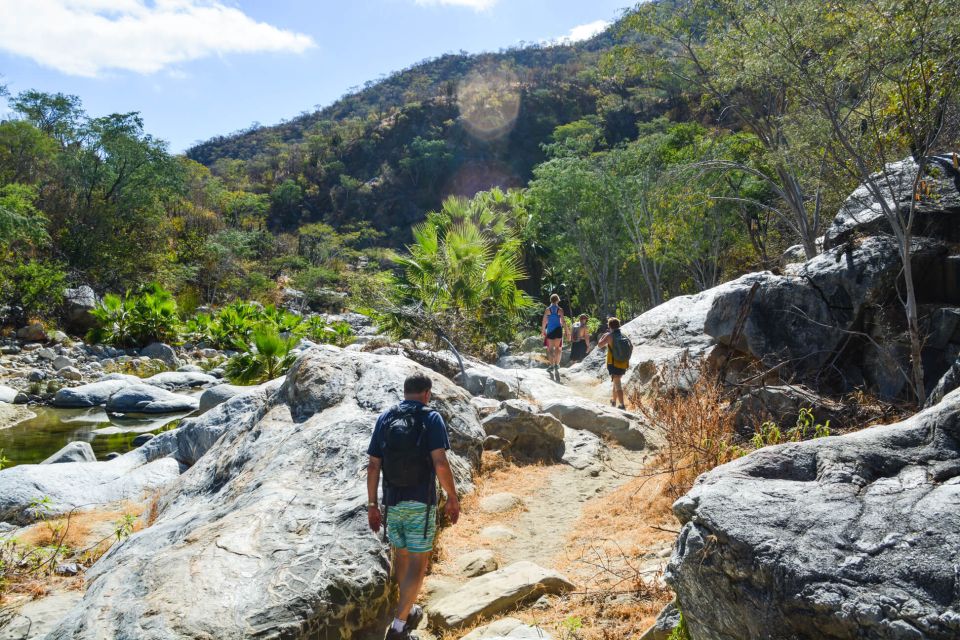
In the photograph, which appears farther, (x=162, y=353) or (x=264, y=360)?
(x=162, y=353)

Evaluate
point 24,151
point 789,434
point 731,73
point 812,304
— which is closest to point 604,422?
point 789,434

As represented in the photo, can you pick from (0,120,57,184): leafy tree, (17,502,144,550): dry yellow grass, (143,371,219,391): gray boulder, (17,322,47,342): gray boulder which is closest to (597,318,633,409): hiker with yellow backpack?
(17,502,144,550): dry yellow grass

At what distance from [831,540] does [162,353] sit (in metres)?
22.5

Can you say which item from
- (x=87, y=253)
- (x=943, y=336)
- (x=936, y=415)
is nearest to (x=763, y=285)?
(x=943, y=336)

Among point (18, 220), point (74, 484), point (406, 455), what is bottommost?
point (74, 484)

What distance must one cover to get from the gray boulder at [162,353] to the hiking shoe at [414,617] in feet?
63.9

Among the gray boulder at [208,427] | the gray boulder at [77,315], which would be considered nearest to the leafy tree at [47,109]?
the gray boulder at [77,315]

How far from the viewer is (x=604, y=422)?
850 cm

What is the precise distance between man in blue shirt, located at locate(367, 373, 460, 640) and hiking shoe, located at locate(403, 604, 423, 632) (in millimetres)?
12

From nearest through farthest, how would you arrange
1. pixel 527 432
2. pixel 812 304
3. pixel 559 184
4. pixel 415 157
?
pixel 527 432
pixel 812 304
pixel 559 184
pixel 415 157

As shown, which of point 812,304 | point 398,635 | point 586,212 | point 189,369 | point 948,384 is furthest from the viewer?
point 586,212

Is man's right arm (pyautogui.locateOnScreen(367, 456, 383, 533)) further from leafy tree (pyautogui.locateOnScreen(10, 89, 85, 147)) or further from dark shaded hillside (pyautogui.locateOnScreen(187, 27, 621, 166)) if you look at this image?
dark shaded hillside (pyautogui.locateOnScreen(187, 27, 621, 166))

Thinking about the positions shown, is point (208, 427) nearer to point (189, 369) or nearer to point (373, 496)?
point (373, 496)

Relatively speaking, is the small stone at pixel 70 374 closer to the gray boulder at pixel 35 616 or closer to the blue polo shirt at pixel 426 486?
the gray boulder at pixel 35 616
